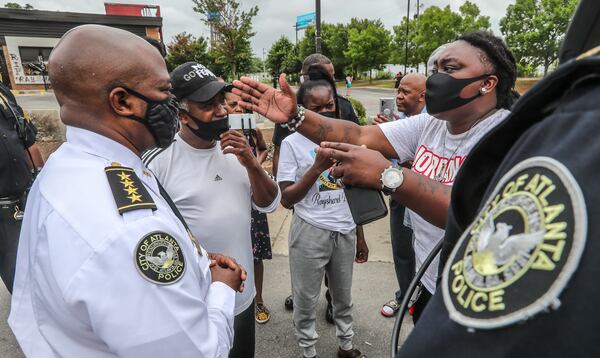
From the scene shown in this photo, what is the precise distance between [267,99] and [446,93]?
3.20 ft

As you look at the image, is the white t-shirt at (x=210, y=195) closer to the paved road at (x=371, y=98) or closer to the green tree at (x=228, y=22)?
the paved road at (x=371, y=98)

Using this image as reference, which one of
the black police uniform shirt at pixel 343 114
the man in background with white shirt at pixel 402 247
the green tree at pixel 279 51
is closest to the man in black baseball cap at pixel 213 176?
the black police uniform shirt at pixel 343 114

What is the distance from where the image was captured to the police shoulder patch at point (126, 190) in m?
1.01

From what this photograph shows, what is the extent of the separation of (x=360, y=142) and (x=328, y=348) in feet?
5.67

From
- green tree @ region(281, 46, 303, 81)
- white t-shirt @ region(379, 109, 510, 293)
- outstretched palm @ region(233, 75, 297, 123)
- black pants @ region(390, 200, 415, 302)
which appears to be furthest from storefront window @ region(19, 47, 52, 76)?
white t-shirt @ region(379, 109, 510, 293)

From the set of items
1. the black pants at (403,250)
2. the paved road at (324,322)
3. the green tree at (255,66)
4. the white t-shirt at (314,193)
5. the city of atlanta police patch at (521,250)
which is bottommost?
the paved road at (324,322)

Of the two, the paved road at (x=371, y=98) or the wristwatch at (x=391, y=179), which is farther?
the paved road at (x=371, y=98)

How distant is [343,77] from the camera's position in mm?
52375

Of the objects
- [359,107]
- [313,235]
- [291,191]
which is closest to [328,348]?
[313,235]

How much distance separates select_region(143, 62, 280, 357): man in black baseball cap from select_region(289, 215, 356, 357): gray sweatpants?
0.49m

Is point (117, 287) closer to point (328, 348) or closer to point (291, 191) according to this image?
point (291, 191)

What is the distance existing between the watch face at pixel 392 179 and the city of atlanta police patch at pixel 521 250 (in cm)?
96

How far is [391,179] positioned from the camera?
4.75ft

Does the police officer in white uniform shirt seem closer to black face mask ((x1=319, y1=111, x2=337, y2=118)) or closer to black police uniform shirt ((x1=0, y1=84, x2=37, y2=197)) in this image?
black face mask ((x1=319, y1=111, x2=337, y2=118))
